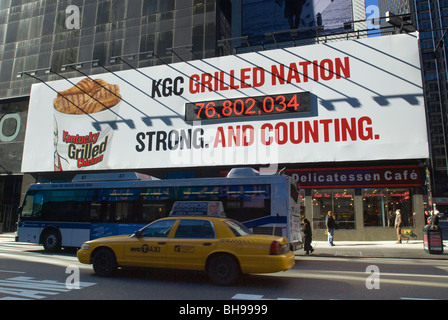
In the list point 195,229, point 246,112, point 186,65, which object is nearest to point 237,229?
point 195,229

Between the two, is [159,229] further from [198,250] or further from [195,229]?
[198,250]

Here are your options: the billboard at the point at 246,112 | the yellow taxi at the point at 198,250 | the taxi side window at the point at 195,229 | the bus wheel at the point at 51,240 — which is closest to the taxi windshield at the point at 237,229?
the yellow taxi at the point at 198,250

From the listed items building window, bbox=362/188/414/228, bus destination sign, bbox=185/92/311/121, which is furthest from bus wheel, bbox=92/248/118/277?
building window, bbox=362/188/414/228

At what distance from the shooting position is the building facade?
2031 cm

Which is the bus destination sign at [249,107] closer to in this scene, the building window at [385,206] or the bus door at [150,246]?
the building window at [385,206]

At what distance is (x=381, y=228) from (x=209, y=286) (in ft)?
53.0

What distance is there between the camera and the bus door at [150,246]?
7.89 metres

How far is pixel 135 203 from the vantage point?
42.0 ft

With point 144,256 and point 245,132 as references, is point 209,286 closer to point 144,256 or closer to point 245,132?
point 144,256

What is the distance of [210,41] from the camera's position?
27.5 meters

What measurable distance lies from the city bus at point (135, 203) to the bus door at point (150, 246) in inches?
157

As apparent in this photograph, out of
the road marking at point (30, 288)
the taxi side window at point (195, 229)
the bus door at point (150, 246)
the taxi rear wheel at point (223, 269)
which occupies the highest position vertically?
the taxi side window at point (195, 229)

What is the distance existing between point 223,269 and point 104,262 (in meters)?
3.13
